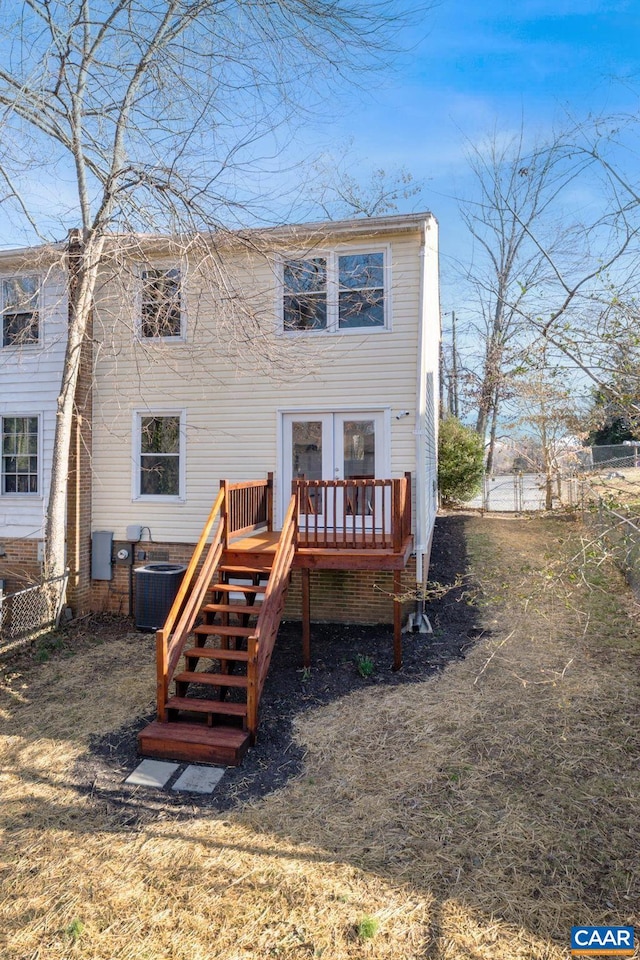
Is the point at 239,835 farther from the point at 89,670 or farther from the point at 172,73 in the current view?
the point at 172,73

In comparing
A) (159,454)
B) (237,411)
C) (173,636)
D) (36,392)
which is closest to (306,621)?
(173,636)

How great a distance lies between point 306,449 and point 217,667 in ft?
11.0

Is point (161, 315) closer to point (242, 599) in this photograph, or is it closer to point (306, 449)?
point (306, 449)

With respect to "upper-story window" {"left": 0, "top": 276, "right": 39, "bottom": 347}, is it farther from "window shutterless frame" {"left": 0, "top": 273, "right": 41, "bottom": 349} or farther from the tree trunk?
the tree trunk

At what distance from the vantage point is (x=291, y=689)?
251 inches

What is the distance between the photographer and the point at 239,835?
13.1ft

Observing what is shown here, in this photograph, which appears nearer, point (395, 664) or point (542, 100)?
point (542, 100)

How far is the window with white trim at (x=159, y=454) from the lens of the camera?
8.99 metres

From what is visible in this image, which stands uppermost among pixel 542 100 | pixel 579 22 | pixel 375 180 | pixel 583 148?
pixel 375 180

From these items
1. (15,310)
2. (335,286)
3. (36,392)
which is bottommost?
(36,392)

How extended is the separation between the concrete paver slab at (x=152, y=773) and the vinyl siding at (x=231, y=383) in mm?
4174

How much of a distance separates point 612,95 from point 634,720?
19.1 feet

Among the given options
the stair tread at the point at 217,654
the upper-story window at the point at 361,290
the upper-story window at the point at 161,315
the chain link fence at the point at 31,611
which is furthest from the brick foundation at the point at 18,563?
the upper-story window at the point at 361,290

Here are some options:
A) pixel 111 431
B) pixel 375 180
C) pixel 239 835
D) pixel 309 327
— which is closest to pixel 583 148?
pixel 309 327
